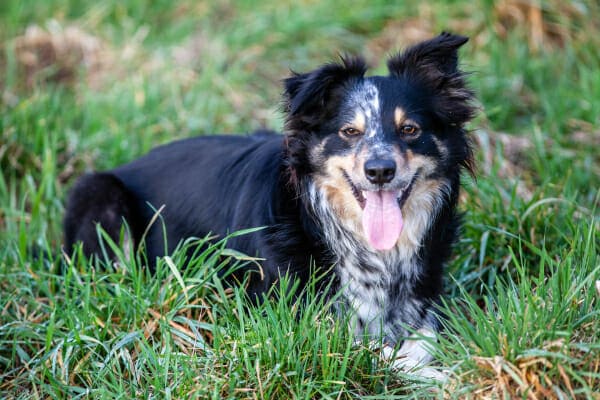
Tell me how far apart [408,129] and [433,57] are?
17.1 inches

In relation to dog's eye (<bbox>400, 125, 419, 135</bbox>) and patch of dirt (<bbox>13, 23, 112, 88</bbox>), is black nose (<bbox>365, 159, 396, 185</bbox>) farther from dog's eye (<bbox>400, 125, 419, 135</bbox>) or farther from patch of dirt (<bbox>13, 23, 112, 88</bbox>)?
patch of dirt (<bbox>13, 23, 112, 88</bbox>)

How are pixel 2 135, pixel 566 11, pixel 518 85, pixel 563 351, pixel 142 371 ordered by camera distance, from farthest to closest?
pixel 566 11 < pixel 518 85 < pixel 2 135 < pixel 142 371 < pixel 563 351

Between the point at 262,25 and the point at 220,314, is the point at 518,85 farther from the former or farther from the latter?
the point at 220,314

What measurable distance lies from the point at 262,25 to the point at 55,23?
6.72ft

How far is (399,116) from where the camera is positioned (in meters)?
3.67

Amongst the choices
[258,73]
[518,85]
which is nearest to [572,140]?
[518,85]

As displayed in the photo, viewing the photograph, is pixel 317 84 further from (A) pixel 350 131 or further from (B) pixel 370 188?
(B) pixel 370 188

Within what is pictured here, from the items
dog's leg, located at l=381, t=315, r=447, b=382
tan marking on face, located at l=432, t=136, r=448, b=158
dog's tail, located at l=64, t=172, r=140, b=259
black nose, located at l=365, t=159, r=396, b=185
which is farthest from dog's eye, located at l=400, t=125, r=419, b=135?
dog's tail, located at l=64, t=172, r=140, b=259

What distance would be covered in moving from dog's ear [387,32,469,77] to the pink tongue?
67 cm

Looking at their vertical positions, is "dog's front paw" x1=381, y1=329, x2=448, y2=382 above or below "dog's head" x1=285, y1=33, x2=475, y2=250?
below

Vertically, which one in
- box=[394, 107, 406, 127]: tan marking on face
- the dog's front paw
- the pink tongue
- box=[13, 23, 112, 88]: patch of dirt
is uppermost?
box=[394, 107, 406, 127]: tan marking on face

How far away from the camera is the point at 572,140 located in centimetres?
600

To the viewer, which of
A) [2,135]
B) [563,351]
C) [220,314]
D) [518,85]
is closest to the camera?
[563,351]

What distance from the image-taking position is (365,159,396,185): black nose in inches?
137
